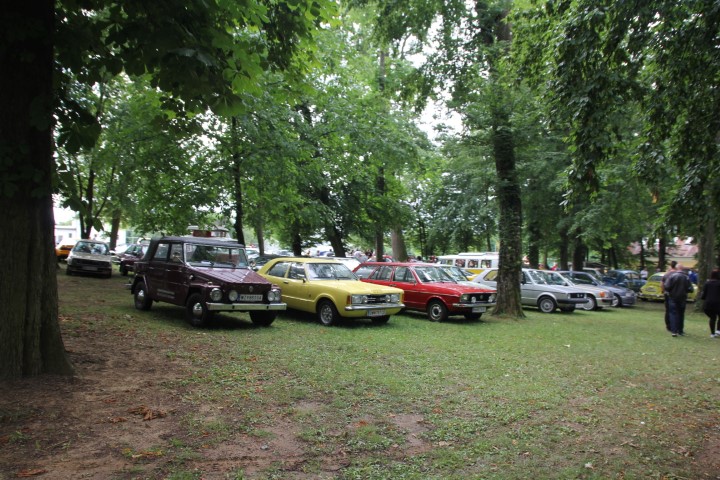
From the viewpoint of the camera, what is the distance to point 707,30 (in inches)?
225

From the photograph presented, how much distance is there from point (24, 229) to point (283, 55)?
3960 millimetres

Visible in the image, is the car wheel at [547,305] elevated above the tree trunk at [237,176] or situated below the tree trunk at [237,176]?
below

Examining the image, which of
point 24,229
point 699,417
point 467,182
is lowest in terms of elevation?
point 699,417

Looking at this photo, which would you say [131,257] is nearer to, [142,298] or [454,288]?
[142,298]

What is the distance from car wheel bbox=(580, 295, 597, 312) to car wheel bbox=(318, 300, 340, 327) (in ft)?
42.8

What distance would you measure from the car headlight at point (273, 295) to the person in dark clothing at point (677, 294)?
9.93 metres

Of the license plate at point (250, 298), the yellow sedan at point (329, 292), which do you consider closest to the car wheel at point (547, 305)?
the yellow sedan at point (329, 292)

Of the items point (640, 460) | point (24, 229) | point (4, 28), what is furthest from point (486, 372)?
point (4, 28)

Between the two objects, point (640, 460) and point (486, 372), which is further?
point (486, 372)

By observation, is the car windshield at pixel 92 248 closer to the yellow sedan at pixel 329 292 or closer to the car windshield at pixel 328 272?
the yellow sedan at pixel 329 292

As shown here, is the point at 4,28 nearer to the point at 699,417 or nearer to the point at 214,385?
the point at 214,385

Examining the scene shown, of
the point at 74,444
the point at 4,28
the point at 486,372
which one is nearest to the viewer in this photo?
the point at 74,444

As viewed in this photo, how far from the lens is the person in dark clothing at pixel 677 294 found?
12.3 meters

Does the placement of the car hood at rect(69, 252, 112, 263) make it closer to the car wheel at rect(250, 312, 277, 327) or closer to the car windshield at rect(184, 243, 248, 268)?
the car windshield at rect(184, 243, 248, 268)
